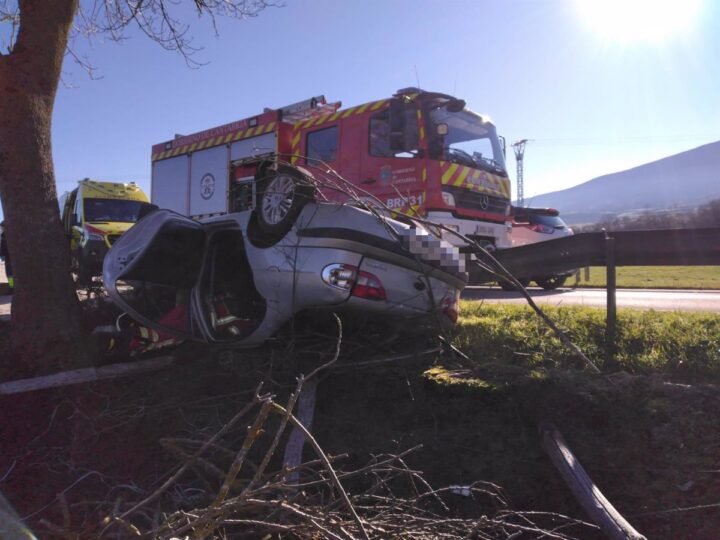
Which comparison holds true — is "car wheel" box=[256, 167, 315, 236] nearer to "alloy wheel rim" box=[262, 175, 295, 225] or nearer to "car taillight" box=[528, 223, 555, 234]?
"alloy wheel rim" box=[262, 175, 295, 225]

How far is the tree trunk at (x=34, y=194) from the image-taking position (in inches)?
179

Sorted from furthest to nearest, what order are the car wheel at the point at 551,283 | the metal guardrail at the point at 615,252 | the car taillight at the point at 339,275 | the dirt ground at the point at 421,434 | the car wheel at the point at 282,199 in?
the car wheel at the point at 551,283
the metal guardrail at the point at 615,252
the car wheel at the point at 282,199
the car taillight at the point at 339,275
the dirt ground at the point at 421,434

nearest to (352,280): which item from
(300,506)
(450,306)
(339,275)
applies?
(339,275)

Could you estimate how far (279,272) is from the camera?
3.93 meters

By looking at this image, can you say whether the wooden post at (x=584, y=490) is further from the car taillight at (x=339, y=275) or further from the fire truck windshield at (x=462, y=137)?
the fire truck windshield at (x=462, y=137)

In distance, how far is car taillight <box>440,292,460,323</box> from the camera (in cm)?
427

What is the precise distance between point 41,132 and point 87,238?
8716 mm

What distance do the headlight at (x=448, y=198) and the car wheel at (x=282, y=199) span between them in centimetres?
453

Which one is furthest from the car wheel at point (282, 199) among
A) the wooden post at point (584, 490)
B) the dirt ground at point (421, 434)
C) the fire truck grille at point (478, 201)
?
the fire truck grille at point (478, 201)

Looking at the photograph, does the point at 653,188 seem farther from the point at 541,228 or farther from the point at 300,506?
the point at 300,506

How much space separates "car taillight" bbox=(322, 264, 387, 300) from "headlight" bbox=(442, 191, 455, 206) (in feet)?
15.7

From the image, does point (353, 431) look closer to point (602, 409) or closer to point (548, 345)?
point (602, 409)

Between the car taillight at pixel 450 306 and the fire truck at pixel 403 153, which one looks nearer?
the car taillight at pixel 450 306

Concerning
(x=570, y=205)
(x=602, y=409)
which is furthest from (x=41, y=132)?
(x=570, y=205)
